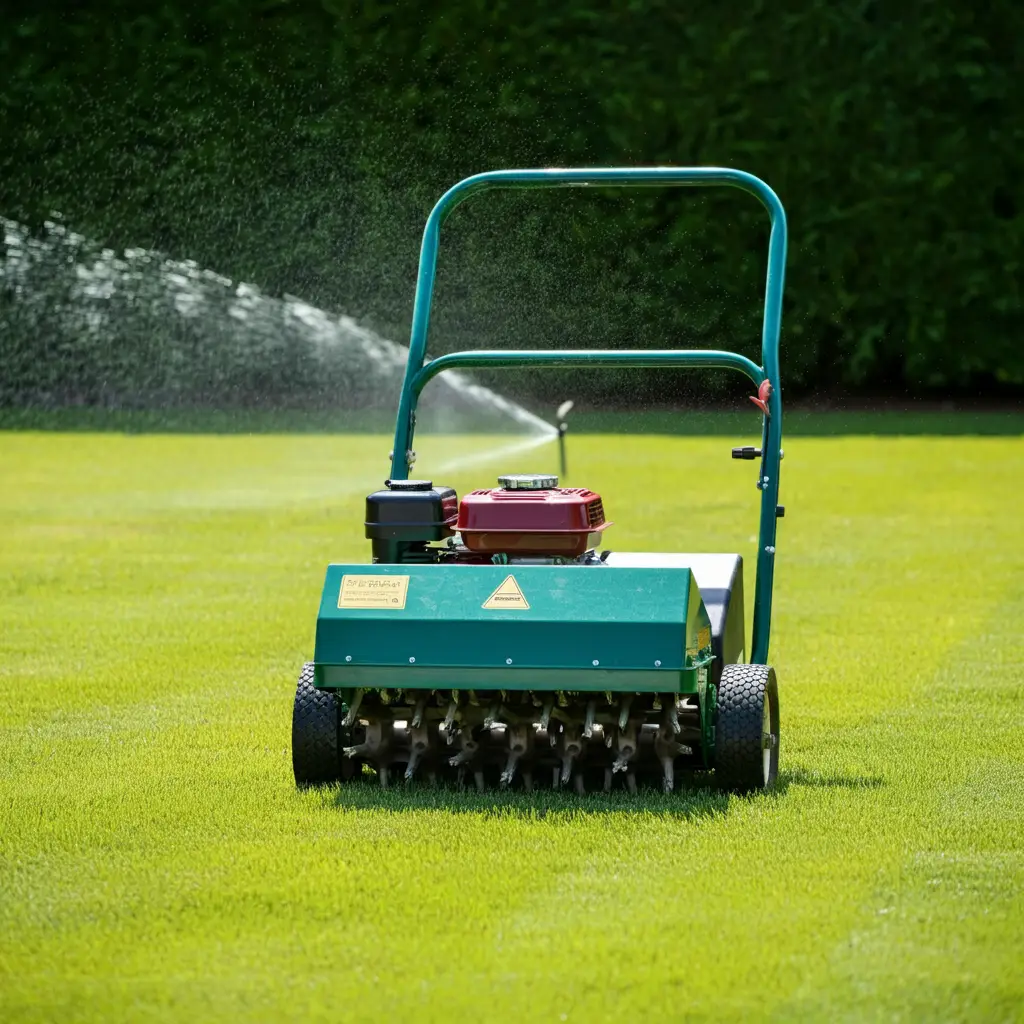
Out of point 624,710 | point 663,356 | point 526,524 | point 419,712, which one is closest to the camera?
point 624,710

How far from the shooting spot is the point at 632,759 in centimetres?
494

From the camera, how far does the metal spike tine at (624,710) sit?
15.8 feet

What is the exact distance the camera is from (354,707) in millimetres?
4961

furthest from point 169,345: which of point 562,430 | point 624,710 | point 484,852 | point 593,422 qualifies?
point 484,852

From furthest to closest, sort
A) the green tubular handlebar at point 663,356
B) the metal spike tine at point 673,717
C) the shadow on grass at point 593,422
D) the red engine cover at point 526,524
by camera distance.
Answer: the shadow on grass at point 593,422
the green tubular handlebar at point 663,356
the red engine cover at point 526,524
the metal spike tine at point 673,717

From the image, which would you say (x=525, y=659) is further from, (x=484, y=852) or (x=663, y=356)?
(x=663, y=356)

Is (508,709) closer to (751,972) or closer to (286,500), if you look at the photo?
(751,972)

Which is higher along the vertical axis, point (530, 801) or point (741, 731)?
point (741, 731)

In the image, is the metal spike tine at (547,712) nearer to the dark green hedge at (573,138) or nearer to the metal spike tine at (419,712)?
the metal spike tine at (419,712)

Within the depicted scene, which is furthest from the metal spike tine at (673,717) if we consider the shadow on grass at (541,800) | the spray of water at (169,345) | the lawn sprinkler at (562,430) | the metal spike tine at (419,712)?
the spray of water at (169,345)

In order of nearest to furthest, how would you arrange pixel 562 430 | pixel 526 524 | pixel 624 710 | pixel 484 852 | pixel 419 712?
pixel 484 852 < pixel 624 710 < pixel 419 712 < pixel 526 524 < pixel 562 430

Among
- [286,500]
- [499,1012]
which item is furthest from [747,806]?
[286,500]

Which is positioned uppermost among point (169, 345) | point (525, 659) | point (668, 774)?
point (525, 659)

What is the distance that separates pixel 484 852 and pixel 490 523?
1048 mm
